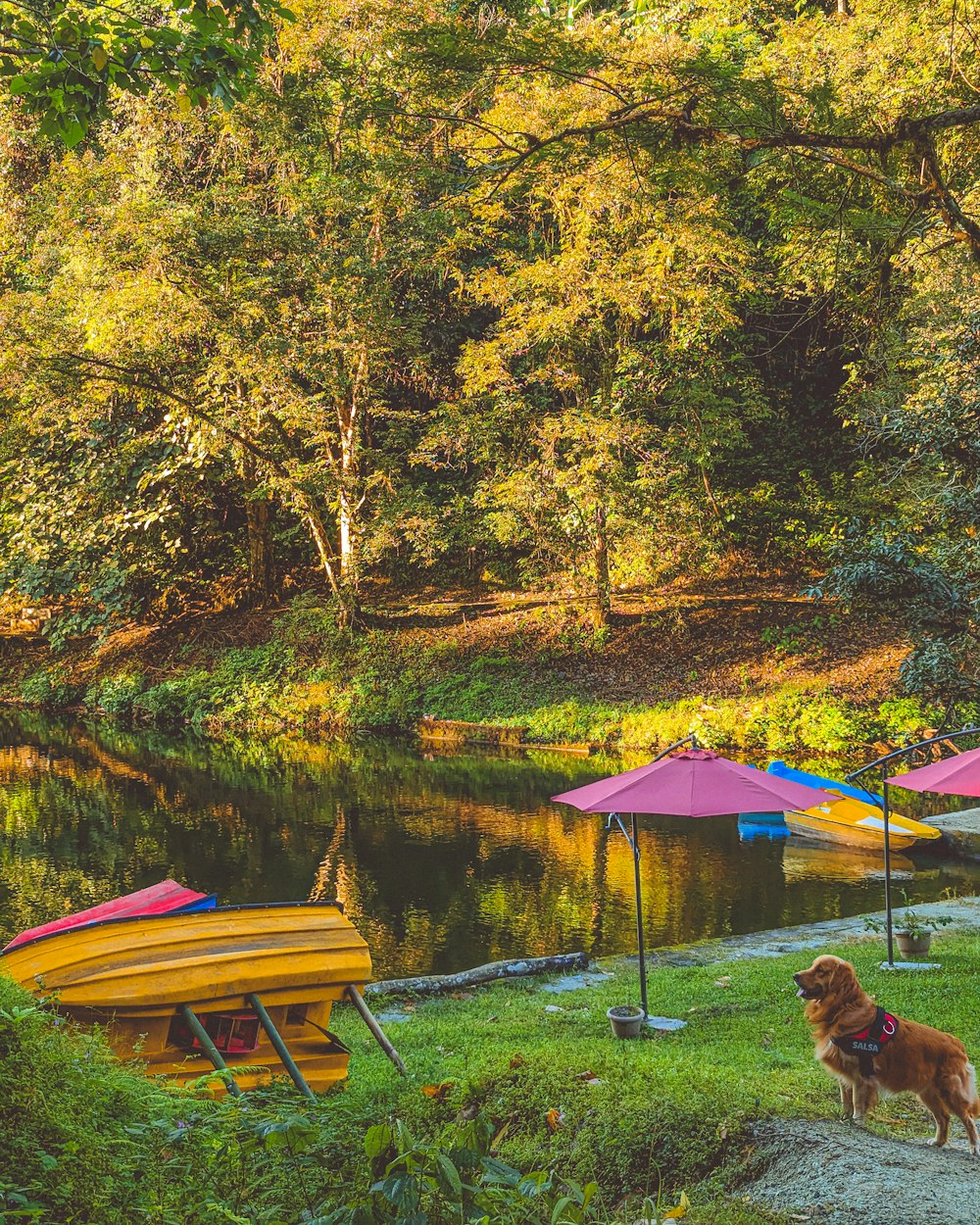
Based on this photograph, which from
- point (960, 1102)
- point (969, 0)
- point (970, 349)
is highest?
point (969, 0)

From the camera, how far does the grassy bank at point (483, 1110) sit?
9.39 feet

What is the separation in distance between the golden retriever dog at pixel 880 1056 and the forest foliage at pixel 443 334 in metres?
8.35

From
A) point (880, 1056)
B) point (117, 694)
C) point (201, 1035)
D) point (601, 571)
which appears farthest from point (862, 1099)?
point (117, 694)

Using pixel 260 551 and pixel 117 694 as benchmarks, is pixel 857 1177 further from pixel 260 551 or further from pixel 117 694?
pixel 260 551

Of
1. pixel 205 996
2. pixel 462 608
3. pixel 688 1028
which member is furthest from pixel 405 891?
pixel 462 608

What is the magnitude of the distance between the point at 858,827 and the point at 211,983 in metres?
11.9

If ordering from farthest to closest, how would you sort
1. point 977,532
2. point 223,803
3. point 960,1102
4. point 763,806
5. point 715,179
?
point 223,803
point 977,532
point 715,179
point 763,806
point 960,1102

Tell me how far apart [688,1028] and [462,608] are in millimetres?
23932

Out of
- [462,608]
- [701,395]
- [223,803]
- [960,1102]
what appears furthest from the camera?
[462,608]

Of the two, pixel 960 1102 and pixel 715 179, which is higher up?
pixel 715 179

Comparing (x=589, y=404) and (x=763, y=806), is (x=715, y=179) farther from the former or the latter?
(x=589, y=404)

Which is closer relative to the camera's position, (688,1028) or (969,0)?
(688,1028)

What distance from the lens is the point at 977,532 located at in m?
11.9

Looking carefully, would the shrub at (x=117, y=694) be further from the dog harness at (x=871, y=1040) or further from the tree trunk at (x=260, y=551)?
the dog harness at (x=871, y=1040)
